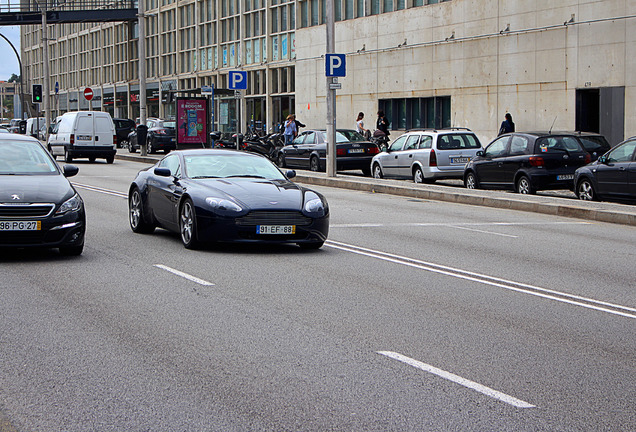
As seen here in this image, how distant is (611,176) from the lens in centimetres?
1892

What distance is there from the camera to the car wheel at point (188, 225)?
38.3ft

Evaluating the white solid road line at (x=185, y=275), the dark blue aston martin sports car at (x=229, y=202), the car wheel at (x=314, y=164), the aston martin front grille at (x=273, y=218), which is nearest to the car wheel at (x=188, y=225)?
the dark blue aston martin sports car at (x=229, y=202)

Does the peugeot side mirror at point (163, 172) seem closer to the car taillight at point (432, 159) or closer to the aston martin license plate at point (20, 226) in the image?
the aston martin license plate at point (20, 226)

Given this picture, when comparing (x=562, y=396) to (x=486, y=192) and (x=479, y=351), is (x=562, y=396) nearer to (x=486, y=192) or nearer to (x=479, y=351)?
(x=479, y=351)

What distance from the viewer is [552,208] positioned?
60.3ft

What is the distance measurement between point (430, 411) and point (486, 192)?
1716cm

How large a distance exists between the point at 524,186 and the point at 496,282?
39.9 feet

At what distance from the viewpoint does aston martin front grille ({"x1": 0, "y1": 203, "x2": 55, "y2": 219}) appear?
1031 cm

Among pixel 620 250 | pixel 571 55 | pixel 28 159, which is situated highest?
pixel 571 55

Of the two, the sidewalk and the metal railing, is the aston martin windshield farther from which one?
the metal railing

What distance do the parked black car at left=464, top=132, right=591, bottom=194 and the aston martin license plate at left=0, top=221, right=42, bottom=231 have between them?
13.4m

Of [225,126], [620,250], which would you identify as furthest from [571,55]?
[225,126]

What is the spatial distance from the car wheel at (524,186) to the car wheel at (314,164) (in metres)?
10.5

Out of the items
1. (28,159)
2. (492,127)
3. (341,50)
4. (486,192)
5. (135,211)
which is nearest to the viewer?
(28,159)
